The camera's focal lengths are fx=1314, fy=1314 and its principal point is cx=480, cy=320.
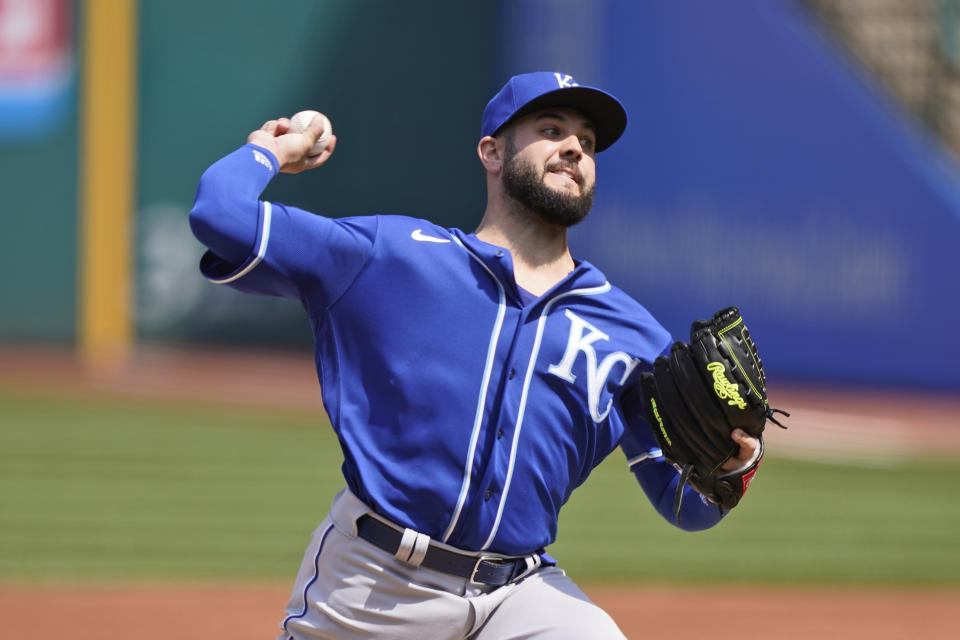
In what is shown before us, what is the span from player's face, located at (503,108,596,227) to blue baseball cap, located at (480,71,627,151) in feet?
0.10

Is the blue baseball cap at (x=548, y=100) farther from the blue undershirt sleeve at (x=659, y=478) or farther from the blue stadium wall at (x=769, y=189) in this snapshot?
the blue stadium wall at (x=769, y=189)

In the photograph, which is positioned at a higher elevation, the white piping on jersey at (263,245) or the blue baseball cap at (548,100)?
the blue baseball cap at (548,100)

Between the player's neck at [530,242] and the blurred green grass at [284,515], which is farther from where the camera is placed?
the blurred green grass at [284,515]

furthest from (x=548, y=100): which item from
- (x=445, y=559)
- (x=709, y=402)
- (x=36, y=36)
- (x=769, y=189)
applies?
(x=36, y=36)

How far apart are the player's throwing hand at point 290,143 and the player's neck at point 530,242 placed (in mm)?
447

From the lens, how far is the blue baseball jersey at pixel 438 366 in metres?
2.91

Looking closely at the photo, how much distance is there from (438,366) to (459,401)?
0.30 feet

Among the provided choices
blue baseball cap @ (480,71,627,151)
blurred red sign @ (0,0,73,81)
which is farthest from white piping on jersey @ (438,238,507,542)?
blurred red sign @ (0,0,73,81)

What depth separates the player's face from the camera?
10.3ft

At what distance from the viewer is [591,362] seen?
3.08m

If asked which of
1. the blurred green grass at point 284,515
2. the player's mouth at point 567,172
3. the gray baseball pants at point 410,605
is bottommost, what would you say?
the blurred green grass at point 284,515

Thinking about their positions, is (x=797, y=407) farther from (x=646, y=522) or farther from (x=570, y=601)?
(x=570, y=601)

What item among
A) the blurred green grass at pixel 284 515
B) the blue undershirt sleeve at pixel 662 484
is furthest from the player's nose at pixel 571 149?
the blurred green grass at pixel 284 515

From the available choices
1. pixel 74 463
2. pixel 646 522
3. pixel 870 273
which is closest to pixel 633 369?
pixel 646 522
